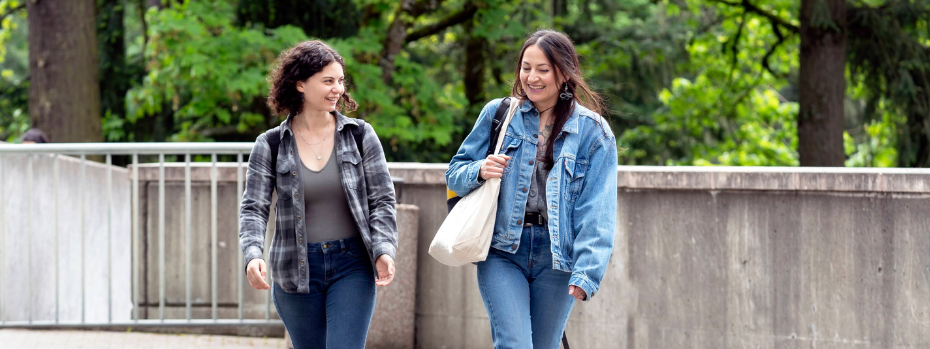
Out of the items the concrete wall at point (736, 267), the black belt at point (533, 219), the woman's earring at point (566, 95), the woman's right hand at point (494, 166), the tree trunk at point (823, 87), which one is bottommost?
the concrete wall at point (736, 267)

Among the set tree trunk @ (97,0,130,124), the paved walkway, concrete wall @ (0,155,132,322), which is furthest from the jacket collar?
tree trunk @ (97,0,130,124)

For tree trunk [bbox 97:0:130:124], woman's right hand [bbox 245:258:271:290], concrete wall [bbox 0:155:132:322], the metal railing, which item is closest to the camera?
woman's right hand [bbox 245:258:271:290]

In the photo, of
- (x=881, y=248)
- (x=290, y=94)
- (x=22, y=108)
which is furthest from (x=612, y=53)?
(x=290, y=94)

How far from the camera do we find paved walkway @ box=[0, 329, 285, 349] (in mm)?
5855

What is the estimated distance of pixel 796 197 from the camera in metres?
5.12

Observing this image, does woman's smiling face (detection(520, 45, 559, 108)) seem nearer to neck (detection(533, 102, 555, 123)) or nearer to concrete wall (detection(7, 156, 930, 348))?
neck (detection(533, 102, 555, 123))

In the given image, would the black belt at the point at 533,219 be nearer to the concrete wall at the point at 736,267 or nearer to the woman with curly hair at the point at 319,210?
the woman with curly hair at the point at 319,210

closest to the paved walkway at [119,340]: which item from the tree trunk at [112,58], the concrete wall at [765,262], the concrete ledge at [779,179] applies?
the concrete wall at [765,262]

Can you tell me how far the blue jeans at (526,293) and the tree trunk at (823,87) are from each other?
947cm

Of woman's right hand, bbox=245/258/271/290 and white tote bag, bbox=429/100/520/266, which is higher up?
white tote bag, bbox=429/100/520/266

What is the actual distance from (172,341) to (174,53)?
6799mm

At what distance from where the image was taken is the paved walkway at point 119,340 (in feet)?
19.2

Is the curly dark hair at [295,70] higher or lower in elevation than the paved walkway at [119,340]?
higher

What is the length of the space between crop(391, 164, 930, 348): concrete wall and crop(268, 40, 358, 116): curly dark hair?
101 inches
